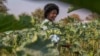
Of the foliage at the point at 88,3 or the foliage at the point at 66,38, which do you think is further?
the foliage at the point at 66,38

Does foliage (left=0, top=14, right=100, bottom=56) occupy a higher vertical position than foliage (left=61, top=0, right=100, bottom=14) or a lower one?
lower

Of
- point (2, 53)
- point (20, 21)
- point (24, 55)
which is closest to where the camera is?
point (20, 21)

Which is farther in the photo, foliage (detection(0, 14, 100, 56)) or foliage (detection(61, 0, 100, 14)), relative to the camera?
foliage (detection(0, 14, 100, 56))

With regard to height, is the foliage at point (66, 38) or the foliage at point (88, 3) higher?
the foliage at point (88, 3)

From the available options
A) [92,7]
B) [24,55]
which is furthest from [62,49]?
[92,7]

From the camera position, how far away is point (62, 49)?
2.43 meters

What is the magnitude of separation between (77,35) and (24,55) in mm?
1894

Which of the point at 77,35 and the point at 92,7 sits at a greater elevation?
the point at 92,7

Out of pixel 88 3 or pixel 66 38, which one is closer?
pixel 88 3

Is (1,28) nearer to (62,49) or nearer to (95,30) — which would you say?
(62,49)

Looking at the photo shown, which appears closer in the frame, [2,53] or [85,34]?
[2,53]

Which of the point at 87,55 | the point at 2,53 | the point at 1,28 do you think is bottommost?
the point at 87,55

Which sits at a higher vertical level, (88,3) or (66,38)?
(88,3)

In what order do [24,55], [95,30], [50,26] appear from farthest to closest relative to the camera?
[95,30]
[50,26]
[24,55]
